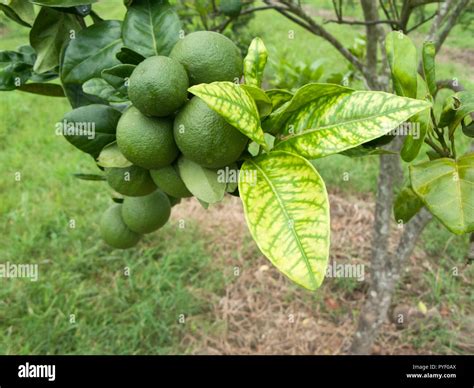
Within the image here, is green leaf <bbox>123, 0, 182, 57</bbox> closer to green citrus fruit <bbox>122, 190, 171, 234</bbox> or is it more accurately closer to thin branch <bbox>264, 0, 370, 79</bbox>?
green citrus fruit <bbox>122, 190, 171, 234</bbox>

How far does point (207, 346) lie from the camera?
2234 mm

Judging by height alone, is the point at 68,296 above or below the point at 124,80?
below

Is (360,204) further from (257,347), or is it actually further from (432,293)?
(257,347)

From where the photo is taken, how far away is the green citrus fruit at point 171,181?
0.73m

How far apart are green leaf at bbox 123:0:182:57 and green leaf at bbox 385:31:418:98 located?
33 cm

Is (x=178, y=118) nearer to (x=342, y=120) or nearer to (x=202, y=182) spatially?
(x=202, y=182)

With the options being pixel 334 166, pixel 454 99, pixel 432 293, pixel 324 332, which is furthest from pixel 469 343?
pixel 454 99

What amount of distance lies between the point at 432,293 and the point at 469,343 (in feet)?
1.00

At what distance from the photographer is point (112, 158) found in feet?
2.51

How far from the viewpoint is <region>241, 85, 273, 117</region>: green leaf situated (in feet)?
2.02

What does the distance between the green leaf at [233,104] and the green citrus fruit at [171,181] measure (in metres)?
0.18

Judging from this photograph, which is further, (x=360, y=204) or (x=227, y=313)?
(x=360, y=204)

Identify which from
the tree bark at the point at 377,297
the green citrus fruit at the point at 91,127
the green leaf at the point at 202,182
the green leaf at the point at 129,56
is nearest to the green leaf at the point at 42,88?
the green citrus fruit at the point at 91,127

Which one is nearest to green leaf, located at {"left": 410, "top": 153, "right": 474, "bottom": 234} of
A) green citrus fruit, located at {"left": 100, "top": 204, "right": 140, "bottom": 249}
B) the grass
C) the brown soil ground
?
green citrus fruit, located at {"left": 100, "top": 204, "right": 140, "bottom": 249}
